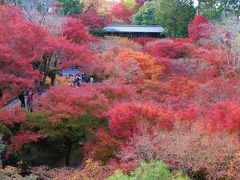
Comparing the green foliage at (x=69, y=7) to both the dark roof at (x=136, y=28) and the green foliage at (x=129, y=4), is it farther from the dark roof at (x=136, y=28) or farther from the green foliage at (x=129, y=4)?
the green foliage at (x=129, y=4)

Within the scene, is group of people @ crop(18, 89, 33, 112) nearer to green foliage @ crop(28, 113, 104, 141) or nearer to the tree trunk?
green foliage @ crop(28, 113, 104, 141)

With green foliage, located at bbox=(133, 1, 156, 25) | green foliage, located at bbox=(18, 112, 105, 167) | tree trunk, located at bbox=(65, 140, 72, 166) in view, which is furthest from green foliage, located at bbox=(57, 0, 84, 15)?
tree trunk, located at bbox=(65, 140, 72, 166)

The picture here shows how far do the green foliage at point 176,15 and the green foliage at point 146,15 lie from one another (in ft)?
13.8

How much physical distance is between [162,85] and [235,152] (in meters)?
9.19

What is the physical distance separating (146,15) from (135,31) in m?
3.20

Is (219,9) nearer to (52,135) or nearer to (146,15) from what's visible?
(146,15)

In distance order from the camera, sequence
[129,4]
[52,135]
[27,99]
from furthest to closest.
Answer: [129,4]
[27,99]
[52,135]

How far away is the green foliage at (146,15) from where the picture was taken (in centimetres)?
3838

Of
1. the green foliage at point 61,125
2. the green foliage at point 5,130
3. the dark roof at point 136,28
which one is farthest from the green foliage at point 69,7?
the green foliage at point 5,130

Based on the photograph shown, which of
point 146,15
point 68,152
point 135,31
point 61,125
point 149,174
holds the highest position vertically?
point 146,15

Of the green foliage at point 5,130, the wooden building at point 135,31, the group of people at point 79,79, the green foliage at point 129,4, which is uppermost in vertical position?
the green foliage at point 129,4

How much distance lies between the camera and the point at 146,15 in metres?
40.0

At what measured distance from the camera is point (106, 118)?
51.2ft

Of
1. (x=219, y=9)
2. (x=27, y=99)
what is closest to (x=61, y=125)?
(x=27, y=99)
